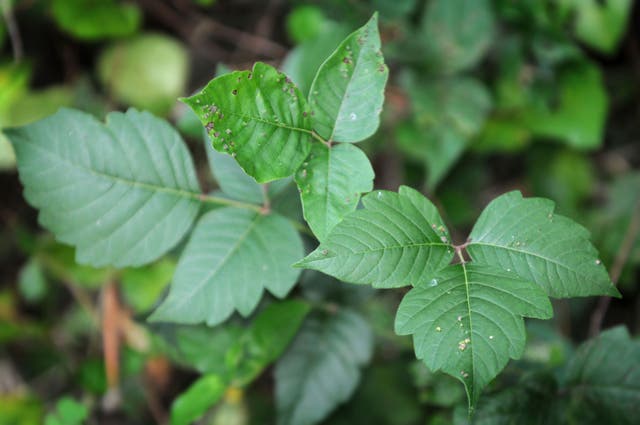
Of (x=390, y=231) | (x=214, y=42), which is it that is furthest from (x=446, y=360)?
(x=214, y=42)

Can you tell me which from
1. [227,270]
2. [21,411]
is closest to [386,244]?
[227,270]

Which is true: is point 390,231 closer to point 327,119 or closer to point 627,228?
point 327,119

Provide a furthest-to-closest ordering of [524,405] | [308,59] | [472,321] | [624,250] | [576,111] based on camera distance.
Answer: [576,111] → [624,250] → [308,59] → [524,405] → [472,321]

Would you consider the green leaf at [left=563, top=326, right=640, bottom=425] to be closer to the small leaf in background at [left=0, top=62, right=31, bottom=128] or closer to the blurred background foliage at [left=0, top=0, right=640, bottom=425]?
the blurred background foliage at [left=0, top=0, right=640, bottom=425]

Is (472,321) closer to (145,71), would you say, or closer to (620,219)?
(620,219)

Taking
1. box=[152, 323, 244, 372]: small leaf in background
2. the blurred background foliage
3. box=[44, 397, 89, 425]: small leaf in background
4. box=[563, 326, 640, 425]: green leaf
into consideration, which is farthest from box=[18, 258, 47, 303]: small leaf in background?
box=[563, 326, 640, 425]: green leaf

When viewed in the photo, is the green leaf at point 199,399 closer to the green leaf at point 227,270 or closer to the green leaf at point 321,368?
the green leaf at point 321,368
